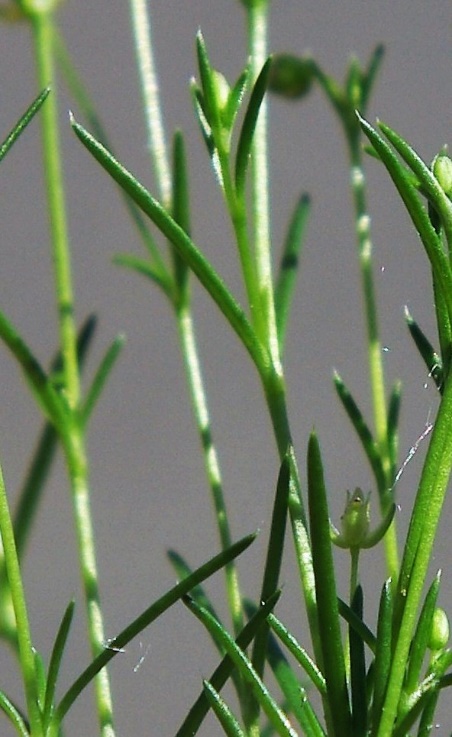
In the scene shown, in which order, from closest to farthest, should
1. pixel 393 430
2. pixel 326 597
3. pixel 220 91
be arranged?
1. pixel 326 597
2. pixel 220 91
3. pixel 393 430

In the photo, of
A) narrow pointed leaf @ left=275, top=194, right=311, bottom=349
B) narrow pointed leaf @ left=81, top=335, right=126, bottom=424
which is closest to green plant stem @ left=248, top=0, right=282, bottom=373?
narrow pointed leaf @ left=275, top=194, right=311, bottom=349

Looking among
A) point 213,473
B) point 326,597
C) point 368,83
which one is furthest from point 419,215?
point 368,83

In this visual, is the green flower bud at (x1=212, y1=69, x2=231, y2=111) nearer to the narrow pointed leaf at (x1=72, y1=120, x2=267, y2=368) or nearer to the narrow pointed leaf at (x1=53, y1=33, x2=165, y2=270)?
the narrow pointed leaf at (x1=72, y1=120, x2=267, y2=368)

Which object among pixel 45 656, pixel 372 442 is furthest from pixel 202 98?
pixel 45 656

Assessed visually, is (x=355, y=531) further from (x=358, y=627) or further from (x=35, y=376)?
(x=35, y=376)

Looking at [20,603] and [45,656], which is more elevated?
[45,656]

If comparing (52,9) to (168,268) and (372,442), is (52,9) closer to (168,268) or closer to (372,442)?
(168,268)
